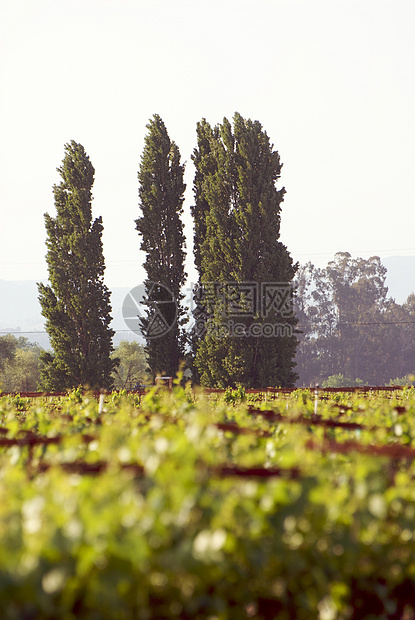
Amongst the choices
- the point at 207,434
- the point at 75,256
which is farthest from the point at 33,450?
the point at 75,256

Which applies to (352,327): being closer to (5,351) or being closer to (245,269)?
(5,351)

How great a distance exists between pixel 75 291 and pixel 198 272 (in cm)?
626

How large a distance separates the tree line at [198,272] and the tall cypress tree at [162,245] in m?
0.05

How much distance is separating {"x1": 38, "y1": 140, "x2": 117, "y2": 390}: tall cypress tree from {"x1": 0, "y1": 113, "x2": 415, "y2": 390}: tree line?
49 millimetres

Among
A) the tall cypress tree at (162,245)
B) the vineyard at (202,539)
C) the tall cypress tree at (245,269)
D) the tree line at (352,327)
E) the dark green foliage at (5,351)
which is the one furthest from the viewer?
the tree line at (352,327)

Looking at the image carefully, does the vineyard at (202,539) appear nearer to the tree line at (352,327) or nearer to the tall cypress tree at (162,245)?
the tall cypress tree at (162,245)

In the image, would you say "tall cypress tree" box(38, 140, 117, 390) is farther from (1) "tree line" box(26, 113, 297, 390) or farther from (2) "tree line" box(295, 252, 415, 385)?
(2) "tree line" box(295, 252, 415, 385)

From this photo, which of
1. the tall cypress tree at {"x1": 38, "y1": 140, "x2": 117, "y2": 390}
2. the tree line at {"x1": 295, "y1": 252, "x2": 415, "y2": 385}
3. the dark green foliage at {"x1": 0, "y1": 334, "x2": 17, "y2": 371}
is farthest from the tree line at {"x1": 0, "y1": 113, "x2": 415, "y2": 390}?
the tree line at {"x1": 295, "y1": 252, "x2": 415, "y2": 385}

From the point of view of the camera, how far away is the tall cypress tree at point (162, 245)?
3031 cm

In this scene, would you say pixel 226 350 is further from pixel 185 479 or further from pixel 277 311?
pixel 185 479

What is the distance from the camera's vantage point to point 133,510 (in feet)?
6.60

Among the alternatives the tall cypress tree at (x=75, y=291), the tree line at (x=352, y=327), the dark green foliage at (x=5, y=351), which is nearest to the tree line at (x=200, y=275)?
the tall cypress tree at (x=75, y=291)

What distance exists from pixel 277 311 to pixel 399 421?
78.7 feet

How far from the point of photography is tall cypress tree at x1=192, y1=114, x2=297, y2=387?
28516 millimetres
